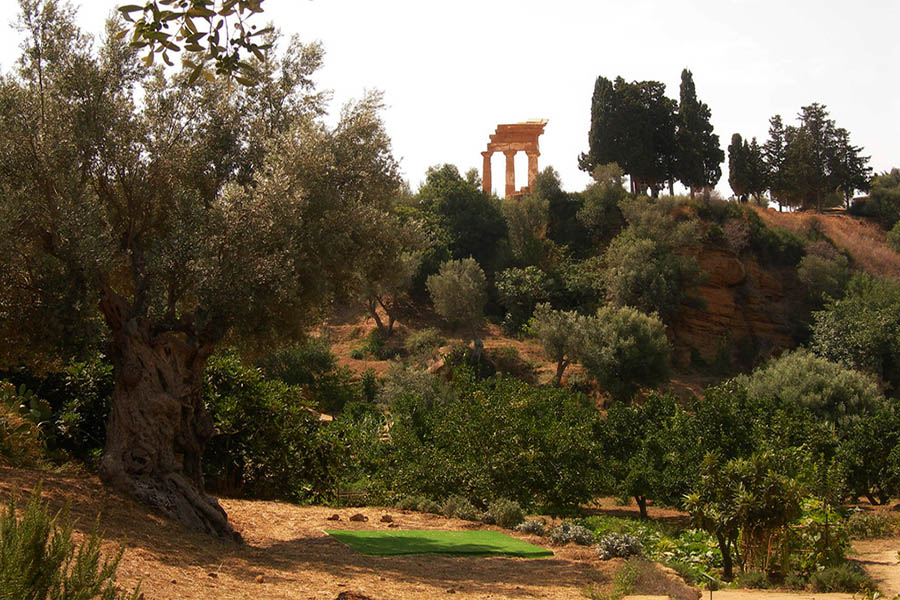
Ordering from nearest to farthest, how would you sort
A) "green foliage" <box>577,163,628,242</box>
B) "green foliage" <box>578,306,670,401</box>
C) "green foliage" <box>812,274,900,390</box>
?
"green foliage" <box>578,306,670,401</box> → "green foliage" <box>812,274,900,390</box> → "green foliage" <box>577,163,628,242</box>

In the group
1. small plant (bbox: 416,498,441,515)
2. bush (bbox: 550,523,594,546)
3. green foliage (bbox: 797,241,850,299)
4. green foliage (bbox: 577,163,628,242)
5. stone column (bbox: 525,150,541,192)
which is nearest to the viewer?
bush (bbox: 550,523,594,546)

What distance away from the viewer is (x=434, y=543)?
1031cm

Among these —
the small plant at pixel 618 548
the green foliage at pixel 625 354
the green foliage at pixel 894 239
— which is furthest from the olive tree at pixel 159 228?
the green foliage at pixel 894 239

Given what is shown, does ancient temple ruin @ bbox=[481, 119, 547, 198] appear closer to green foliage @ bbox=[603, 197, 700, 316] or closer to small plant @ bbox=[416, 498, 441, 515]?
green foliage @ bbox=[603, 197, 700, 316]

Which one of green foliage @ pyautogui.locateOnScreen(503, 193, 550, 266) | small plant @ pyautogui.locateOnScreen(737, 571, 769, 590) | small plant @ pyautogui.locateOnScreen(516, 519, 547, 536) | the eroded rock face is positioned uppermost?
green foliage @ pyautogui.locateOnScreen(503, 193, 550, 266)

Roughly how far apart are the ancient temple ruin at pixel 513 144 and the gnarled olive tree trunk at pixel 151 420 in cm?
4501

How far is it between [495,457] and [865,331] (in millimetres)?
29964

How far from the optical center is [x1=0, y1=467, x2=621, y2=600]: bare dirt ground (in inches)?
285

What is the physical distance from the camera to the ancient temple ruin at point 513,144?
5478 cm

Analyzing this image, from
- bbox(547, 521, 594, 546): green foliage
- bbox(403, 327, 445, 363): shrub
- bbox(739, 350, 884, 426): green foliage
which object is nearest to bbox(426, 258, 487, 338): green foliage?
bbox(403, 327, 445, 363): shrub

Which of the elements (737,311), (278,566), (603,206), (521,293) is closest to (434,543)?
(278,566)

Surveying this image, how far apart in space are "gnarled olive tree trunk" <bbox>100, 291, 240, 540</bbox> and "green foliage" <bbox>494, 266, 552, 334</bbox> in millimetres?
32086

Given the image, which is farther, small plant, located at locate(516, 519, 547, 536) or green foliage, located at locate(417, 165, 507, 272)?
green foliage, located at locate(417, 165, 507, 272)

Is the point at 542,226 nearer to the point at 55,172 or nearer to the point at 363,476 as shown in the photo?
Result: the point at 363,476
